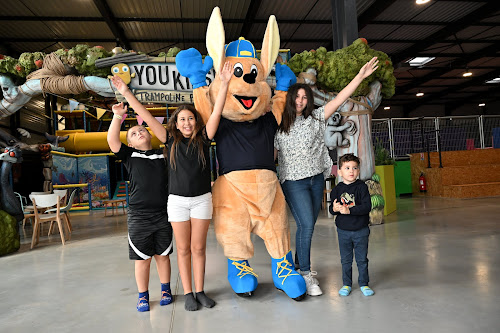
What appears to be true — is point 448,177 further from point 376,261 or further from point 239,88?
point 239,88

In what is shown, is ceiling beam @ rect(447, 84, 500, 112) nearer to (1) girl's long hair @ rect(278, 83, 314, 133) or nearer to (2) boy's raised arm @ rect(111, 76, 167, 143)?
(1) girl's long hair @ rect(278, 83, 314, 133)

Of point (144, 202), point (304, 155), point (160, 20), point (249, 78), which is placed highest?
point (160, 20)

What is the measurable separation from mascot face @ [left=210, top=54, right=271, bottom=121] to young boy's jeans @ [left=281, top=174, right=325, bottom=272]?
0.62 m

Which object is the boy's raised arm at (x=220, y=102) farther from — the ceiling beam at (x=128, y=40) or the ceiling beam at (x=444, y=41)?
the ceiling beam at (x=444, y=41)

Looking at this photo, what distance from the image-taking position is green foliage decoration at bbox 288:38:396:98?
16.9 feet

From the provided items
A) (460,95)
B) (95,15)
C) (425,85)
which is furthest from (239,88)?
(460,95)

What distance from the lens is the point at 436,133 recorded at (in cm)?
1042

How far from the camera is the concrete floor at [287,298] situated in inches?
88.6

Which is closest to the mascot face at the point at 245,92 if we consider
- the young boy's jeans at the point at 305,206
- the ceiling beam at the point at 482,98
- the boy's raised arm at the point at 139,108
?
the boy's raised arm at the point at 139,108

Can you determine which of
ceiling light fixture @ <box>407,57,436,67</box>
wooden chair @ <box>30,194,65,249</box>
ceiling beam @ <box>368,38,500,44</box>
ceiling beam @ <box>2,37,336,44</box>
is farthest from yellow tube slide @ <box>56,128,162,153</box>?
ceiling light fixture @ <box>407,57,436,67</box>

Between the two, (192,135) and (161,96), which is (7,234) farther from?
(192,135)

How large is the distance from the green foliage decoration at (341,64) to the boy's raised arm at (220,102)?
2.95m

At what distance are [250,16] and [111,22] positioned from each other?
3.48 meters

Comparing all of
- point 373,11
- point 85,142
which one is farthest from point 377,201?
point 85,142
